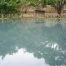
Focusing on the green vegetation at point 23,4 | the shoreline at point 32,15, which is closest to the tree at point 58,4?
the green vegetation at point 23,4

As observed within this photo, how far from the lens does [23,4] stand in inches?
814

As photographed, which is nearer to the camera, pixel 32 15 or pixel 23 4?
pixel 32 15

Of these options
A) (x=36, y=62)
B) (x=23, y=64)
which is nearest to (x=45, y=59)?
(x=36, y=62)

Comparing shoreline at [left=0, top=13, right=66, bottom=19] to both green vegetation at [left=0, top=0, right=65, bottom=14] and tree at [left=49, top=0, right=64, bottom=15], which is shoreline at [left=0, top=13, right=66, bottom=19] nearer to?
green vegetation at [left=0, top=0, right=65, bottom=14]

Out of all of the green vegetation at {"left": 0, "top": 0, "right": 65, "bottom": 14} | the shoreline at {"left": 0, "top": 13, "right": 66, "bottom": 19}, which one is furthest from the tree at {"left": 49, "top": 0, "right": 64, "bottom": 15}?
the shoreline at {"left": 0, "top": 13, "right": 66, "bottom": 19}

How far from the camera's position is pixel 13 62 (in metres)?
6.81

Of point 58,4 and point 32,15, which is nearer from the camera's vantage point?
point 32,15

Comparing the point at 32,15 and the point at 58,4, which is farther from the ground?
the point at 58,4

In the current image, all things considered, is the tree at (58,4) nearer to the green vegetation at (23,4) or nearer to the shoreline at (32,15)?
the green vegetation at (23,4)

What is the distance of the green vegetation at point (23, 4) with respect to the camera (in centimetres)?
1992

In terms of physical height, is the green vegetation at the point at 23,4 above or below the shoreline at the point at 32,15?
above

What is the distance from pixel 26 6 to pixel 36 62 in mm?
13963

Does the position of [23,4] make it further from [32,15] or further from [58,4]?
[58,4]

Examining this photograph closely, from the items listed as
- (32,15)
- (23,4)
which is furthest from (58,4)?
(23,4)
